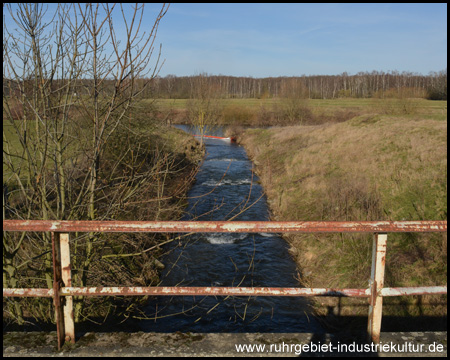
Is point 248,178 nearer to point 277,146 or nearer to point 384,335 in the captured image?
point 277,146

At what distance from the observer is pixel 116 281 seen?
23.9 feet

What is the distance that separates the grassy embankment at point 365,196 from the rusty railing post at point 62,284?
6588 mm

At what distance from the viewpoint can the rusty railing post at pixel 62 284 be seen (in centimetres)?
307

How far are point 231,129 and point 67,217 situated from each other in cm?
4000

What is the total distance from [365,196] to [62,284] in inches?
→ 461

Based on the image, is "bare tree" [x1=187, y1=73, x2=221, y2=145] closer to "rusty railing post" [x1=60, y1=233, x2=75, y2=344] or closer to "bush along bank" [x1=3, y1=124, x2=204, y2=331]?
"bush along bank" [x1=3, y1=124, x2=204, y2=331]

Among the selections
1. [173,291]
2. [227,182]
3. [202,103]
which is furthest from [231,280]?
[202,103]

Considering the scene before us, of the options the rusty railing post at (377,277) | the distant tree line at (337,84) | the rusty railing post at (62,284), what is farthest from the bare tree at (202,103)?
the distant tree line at (337,84)

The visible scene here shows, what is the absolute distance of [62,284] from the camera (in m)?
3.17

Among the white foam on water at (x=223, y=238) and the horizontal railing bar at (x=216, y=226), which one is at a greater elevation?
the horizontal railing bar at (x=216, y=226)

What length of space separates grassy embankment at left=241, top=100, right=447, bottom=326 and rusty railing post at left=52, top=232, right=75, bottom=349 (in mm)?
6588

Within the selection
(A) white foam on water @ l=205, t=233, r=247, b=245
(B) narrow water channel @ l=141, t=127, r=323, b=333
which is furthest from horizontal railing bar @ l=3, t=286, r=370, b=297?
(A) white foam on water @ l=205, t=233, r=247, b=245

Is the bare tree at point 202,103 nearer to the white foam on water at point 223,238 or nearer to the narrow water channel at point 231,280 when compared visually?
the narrow water channel at point 231,280

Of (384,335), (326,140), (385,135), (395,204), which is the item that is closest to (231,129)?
(326,140)
